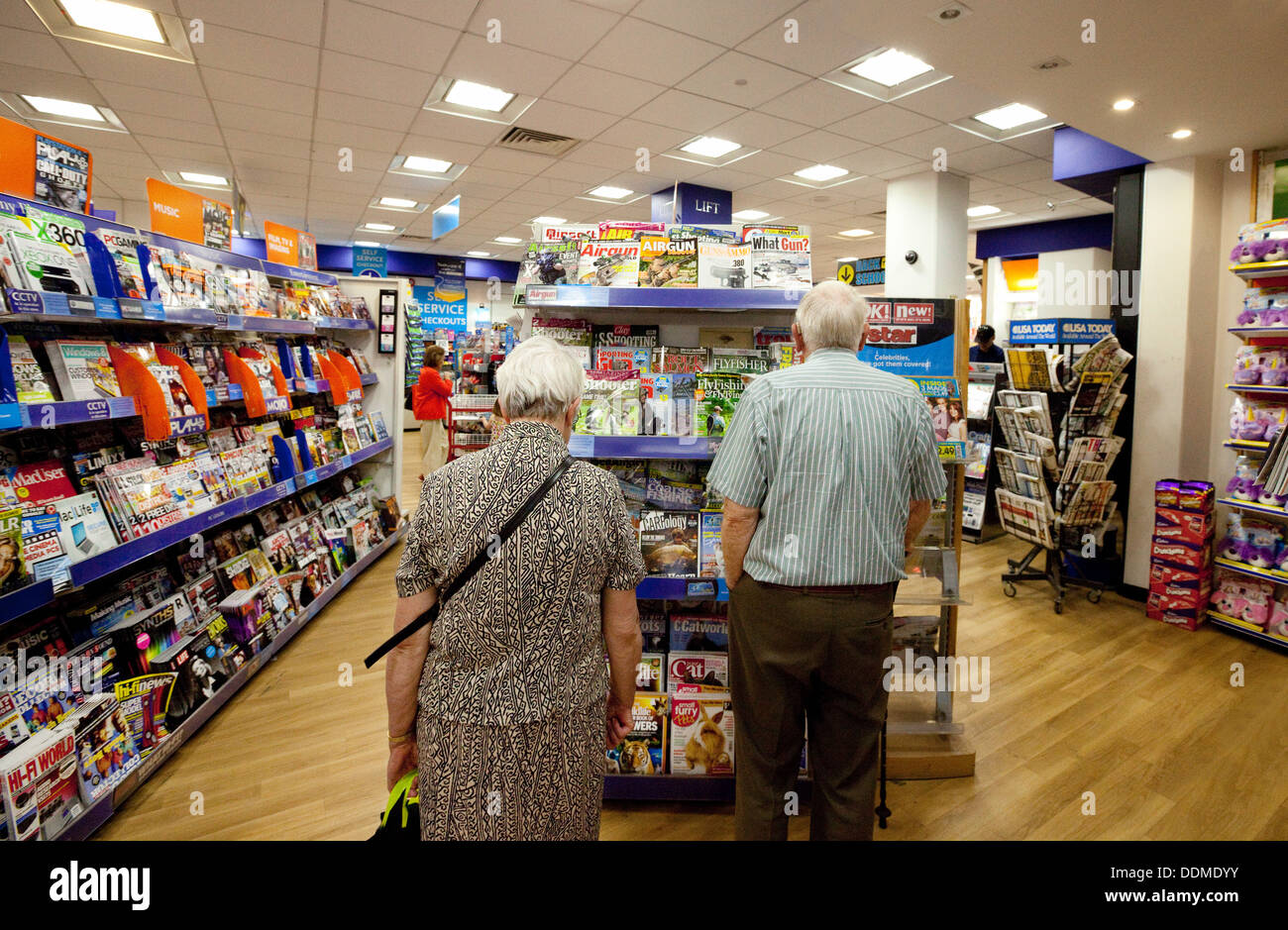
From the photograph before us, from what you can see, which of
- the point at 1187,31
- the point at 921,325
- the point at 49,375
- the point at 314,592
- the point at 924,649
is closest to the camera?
the point at 49,375

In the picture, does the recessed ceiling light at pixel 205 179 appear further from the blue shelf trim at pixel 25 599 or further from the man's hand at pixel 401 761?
the man's hand at pixel 401 761

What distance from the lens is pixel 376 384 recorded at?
5.96m

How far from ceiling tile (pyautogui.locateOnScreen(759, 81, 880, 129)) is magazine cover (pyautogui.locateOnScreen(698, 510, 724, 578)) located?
4016 millimetres

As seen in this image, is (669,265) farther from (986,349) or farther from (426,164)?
(986,349)

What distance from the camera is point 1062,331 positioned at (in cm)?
639

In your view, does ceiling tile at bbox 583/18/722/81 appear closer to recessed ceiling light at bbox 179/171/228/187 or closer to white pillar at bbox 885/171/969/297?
white pillar at bbox 885/171/969/297

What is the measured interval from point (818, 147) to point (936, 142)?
1054 mm

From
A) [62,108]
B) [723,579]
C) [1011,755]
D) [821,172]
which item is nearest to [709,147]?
[821,172]

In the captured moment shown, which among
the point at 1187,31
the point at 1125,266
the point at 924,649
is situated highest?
the point at 1187,31

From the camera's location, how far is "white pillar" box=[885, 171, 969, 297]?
7.54 metres

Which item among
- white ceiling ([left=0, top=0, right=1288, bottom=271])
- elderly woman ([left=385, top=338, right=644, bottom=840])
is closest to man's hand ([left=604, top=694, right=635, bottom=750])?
elderly woman ([left=385, top=338, right=644, bottom=840])

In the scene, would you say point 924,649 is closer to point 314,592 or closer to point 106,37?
point 314,592
